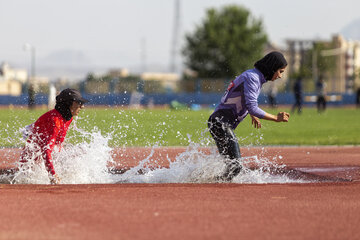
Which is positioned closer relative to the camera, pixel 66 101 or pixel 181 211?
pixel 181 211

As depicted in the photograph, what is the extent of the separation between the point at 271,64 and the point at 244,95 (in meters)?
0.55

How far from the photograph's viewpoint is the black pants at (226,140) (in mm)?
8727

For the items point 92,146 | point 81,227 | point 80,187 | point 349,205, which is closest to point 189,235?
point 81,227

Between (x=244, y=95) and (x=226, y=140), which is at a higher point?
(x=244, y=95)

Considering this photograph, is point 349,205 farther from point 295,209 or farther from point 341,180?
point 341,180

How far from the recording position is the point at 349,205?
699 centimetres

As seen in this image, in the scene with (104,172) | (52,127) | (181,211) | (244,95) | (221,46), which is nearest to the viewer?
(181,211)

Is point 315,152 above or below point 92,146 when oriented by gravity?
below

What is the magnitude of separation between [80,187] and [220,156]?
1.99m

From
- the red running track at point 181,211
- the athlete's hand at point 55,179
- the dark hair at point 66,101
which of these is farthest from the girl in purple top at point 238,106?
the athlete's hand at point 55,179

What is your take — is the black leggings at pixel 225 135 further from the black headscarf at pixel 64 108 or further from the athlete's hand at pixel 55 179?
the athlete's hand at pixel 55 179

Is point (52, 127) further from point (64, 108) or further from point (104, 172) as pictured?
point (104, 172)

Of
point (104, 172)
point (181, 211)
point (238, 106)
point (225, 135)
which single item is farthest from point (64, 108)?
point (181, 211)

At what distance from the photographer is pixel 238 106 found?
→ 873 cm
